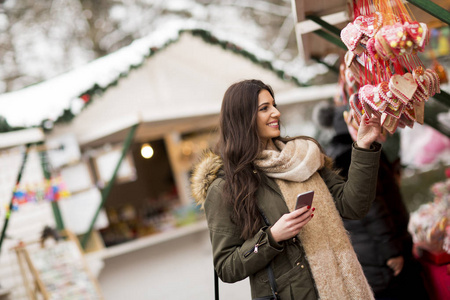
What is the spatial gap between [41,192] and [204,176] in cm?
414

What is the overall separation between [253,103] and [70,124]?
15.2 feet

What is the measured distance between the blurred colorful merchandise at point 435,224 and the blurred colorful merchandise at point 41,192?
13.5 feet

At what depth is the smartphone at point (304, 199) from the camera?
5.59 ft

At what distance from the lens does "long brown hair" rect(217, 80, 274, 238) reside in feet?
6.23

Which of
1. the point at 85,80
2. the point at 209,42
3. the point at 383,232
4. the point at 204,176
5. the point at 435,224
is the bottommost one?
the point at 435,224

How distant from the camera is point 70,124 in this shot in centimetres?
606

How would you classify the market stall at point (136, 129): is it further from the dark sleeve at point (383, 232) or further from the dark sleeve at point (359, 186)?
the dark sleeve at point (359, 186)

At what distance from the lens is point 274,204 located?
6.34 feet

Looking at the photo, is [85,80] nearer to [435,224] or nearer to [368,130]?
[435,224]

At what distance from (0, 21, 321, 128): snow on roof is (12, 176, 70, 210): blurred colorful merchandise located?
78 centimetres

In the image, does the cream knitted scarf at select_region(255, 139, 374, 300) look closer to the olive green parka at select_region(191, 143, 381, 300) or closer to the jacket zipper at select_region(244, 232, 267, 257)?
the olive green parka at select_region(191, 143, 381, 300)

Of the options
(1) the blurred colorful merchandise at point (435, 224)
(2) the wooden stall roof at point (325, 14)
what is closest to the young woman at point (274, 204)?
(2) the wooden stall roof at point (325, 14)

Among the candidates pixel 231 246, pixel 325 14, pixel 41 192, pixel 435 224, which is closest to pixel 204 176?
pixel 231 246

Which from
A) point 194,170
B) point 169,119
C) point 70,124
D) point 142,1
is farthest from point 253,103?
point 142,1
